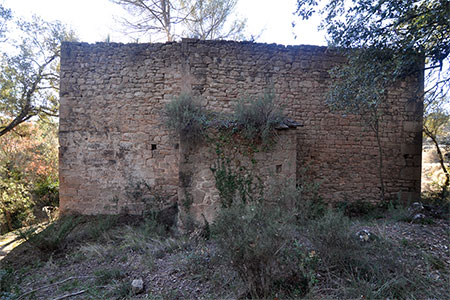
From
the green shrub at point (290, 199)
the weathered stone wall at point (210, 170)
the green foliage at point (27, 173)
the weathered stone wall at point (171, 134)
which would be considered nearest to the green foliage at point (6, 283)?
the weathered stone wall at point (171, 134)

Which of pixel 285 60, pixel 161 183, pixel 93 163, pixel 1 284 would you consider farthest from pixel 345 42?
pixel 1 284

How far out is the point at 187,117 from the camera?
4676 millimetres

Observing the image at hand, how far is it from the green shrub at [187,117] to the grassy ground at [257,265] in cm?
201

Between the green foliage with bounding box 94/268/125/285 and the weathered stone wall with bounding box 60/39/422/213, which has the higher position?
the weathered stone wall with bounding box 60/39/422/213

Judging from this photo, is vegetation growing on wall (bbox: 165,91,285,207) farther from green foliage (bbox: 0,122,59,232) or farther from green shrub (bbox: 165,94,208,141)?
green foliage (bbox: 0,122,59,232)

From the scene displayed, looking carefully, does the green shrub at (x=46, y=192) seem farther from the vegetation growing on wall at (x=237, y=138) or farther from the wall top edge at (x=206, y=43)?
the vegetation growing on wall at (x=237, y=138)

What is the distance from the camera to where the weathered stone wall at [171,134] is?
5961 millimetres

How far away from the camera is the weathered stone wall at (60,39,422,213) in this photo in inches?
235

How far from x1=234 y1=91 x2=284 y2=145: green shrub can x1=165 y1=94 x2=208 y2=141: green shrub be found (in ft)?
2.55

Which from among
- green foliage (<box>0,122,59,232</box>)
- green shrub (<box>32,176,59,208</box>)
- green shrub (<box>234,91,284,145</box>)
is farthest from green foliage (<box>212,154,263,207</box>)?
green shrub (<box>32,176,59,208</box>)

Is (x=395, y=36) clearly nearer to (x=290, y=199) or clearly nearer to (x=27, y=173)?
(x=290, y=199)

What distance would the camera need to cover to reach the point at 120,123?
6.02m

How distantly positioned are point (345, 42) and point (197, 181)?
427 centimetres

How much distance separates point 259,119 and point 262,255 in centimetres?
287
